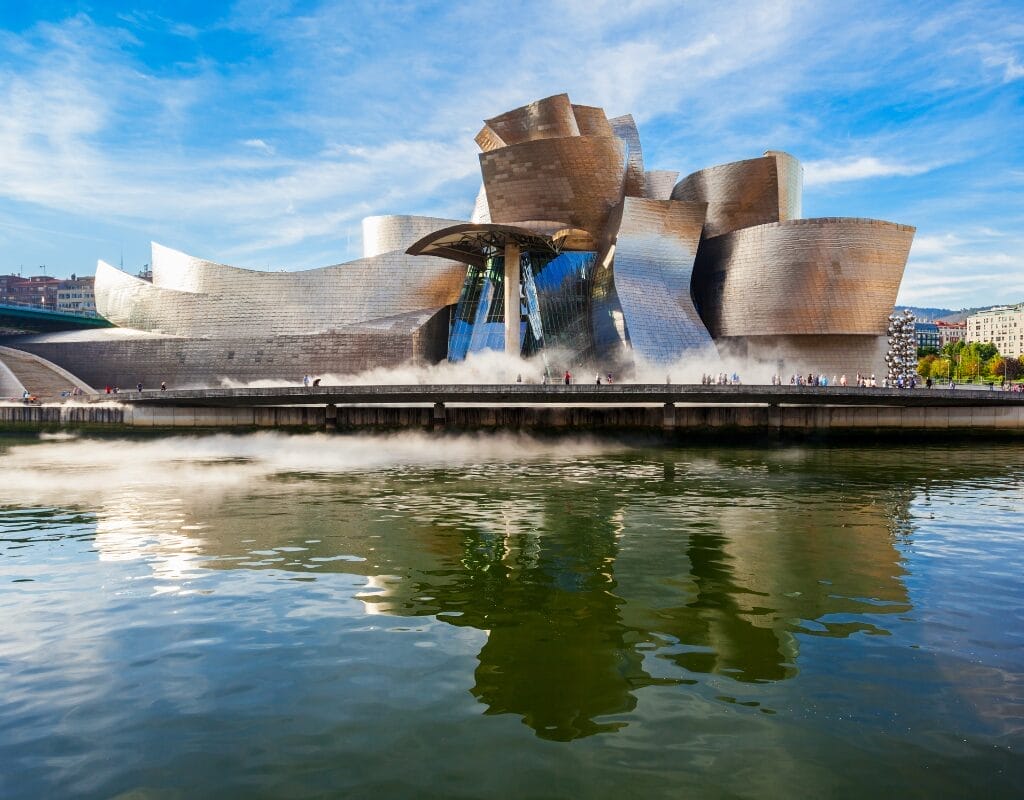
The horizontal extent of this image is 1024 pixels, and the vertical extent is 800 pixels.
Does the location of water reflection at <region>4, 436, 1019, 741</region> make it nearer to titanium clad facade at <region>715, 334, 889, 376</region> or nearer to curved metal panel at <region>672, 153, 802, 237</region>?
titanium clad facade at <region>715, 334, 889, 376</region>

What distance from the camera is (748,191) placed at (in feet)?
181

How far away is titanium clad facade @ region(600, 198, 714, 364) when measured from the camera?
4703 cm

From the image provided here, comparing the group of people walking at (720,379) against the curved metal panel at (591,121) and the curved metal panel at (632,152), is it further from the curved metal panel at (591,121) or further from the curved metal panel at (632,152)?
the curved metal panel at (591,121)

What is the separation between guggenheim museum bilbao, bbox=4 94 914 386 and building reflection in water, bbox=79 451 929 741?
2915 cm

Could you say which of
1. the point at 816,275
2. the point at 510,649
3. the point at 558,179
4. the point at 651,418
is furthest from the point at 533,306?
the point at 510,649

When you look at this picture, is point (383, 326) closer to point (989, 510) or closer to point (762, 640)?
point (989, 510)

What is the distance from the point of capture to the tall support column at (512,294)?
153ft

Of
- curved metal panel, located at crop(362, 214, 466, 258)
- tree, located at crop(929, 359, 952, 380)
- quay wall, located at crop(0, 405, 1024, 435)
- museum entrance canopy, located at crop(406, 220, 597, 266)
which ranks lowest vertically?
quay wall, located at crop(0, 405, 1024, 435)

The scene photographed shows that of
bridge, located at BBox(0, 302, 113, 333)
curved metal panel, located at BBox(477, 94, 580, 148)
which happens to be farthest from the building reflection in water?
bridge, located at BBox(0, 302, 113, 333)

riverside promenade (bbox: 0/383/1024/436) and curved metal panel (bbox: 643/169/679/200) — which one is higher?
curved metal panel (bbox: 643/169/679/200)

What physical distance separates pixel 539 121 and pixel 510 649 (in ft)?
166

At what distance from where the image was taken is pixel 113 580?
10094 millimetres

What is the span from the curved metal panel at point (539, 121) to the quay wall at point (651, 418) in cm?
2281

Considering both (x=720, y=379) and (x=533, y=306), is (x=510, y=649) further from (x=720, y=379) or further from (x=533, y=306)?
(x=533, y=306)
